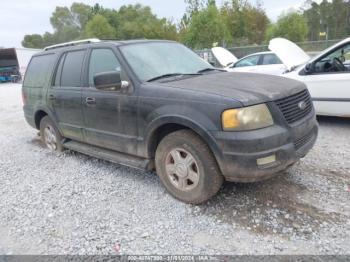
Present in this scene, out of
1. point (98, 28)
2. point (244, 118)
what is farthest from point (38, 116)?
point (98, 28)

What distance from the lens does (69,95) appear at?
15.5 ft

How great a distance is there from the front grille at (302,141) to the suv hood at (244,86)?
49cm

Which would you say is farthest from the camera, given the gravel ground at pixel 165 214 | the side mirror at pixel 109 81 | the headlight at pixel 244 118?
the side mirror at pixel 109 81

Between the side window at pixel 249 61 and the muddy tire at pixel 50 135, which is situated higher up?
the side window at pixel 249 61

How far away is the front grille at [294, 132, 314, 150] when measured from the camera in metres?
3.23

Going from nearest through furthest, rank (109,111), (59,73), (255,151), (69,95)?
(255,151)
(109,111)
(69,95)
(59,73)

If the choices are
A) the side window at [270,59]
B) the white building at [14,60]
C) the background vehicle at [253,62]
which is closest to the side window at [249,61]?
the background vehicle at [253,62]

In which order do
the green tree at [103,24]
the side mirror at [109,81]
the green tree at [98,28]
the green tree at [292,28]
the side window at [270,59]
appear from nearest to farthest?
the side mirror at [109,81]
the side window at [270,59]
the green tree at [292,28]
the green tree at [103,24]
the green tree at [98,28]

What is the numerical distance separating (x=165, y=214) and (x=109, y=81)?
1.63 metres

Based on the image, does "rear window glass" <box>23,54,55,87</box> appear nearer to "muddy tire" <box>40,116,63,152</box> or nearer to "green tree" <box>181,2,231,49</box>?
"muddy tire" <box>40,116,63,152</box>

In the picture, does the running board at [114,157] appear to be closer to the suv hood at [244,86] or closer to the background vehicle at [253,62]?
the suv hood at [244,86]

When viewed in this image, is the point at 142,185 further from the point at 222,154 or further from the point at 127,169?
the point at 222,154

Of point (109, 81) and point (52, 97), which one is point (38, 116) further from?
point (109, 81)

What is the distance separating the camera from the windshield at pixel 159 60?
3898mm
